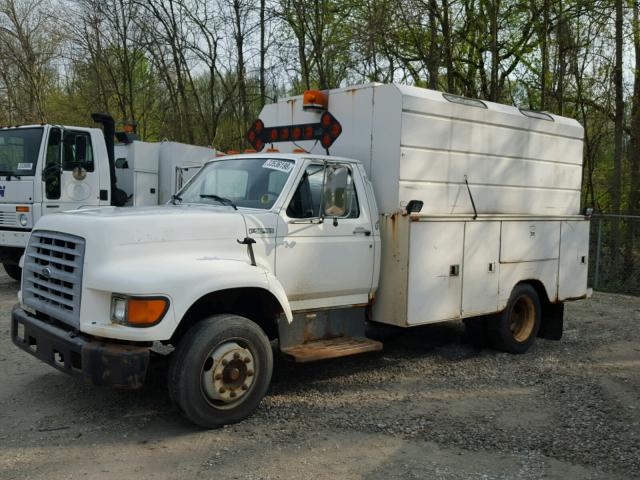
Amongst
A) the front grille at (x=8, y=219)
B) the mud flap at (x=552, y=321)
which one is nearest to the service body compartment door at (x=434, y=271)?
the mud flap at (x=552, y=321)

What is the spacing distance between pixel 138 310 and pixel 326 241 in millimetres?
1954

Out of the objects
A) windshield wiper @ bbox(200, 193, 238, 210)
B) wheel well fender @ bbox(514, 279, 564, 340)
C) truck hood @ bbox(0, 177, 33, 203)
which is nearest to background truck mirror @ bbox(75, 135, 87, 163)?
truck hood @ bbox(0, 177, 33, 203)

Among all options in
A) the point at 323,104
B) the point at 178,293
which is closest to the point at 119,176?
the point at 323,104

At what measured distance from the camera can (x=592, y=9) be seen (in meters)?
14.4

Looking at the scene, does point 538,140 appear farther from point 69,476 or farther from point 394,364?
point 69,476

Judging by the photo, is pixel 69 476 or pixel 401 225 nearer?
pixel 69 476

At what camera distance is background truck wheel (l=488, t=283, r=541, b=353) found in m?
7.17

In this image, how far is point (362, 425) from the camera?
16.0 ft

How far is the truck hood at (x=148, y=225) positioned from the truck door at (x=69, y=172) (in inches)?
230

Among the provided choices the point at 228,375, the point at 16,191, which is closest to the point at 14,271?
the point at 16,191

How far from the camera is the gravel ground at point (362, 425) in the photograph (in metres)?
4.10

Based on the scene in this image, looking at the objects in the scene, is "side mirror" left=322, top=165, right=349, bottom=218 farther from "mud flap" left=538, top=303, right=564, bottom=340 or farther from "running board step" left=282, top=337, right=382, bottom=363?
"mud flap" left=538, top=303, right=564, bottom=340

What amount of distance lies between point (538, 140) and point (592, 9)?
8712mm

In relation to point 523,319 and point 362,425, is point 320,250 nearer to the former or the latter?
point 362,425
